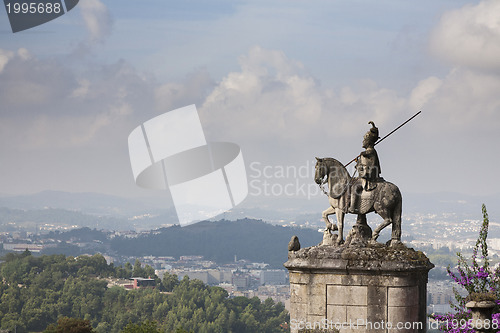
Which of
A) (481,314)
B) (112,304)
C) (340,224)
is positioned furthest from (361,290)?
(112,304)

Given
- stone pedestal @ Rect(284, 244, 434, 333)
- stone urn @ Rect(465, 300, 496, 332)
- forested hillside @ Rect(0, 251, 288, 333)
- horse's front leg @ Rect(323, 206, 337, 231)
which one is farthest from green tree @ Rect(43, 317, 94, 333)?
stone urn @ Rect(465, 300, 496, 332)

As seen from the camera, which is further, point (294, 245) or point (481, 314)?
point (294, 245)

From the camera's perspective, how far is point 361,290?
40.0ft

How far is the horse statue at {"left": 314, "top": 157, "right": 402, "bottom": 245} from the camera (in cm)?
1288

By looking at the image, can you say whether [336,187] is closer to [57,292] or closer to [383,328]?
[383,328]

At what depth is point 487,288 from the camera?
15906 mm

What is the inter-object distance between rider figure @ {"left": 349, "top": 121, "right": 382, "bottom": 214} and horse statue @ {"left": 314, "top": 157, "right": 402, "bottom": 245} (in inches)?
1.8

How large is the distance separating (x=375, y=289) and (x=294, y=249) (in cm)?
139

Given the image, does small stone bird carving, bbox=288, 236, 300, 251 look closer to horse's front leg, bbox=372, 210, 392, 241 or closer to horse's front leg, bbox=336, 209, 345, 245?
horse's front leg, bbox=336, 209, 345, 245

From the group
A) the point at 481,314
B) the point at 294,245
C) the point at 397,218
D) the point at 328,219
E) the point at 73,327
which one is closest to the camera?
the point at 481,314

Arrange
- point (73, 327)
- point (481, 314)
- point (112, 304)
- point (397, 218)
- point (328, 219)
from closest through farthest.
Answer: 1. point (481, 314)
2. point (397, 218)
3. point (328, 219)
4. point (73, 327)
5. point (112, 304)

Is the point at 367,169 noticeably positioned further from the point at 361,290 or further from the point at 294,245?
the point at 361,290

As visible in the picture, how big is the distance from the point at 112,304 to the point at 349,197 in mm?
165271

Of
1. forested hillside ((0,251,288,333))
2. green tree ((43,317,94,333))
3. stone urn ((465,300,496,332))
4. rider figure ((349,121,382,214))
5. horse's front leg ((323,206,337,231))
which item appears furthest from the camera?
forested hillside ((0,251,288,333))
